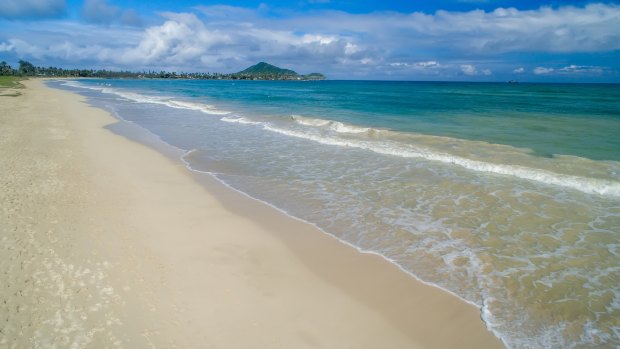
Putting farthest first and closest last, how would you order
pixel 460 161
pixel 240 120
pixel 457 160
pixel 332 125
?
pixel 240 120 → pixel 332 125 → pixel 457 160 → pixel 460 161

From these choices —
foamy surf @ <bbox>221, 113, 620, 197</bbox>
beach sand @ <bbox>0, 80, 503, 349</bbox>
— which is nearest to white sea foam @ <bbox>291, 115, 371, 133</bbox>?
foamy surf @ <bbox>221, 113, 620, 197</bbox>

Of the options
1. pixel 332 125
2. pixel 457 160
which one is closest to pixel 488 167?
pixel 457 160

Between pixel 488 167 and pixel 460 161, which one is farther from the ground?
pixel 460 161

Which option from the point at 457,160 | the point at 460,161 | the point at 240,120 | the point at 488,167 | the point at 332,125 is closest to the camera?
the point at 488,167

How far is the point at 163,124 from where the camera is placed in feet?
77.2

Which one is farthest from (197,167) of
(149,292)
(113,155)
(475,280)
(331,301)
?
(475,280)

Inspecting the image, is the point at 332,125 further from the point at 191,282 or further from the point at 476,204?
the point at 191,282

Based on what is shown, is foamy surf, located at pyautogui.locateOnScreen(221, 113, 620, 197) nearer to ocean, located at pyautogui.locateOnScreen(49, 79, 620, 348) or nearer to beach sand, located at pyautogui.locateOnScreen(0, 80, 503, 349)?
ocean, located at pyautogui.locateOnScreen(49, 79, 620, 348)

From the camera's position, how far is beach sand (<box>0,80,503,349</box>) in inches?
178

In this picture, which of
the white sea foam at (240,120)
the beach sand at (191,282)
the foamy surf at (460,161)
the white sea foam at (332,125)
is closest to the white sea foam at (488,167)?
the foamy surf at (460,161)

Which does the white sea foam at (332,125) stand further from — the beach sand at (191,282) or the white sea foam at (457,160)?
the beach sand at (191,282)

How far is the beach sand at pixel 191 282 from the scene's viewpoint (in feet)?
14.8

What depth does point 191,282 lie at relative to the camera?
5656 mm

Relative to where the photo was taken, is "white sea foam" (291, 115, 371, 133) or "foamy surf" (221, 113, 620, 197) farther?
"white sea foam" (291, 115, 371, 133)
